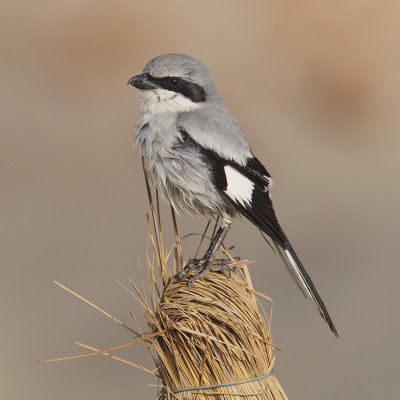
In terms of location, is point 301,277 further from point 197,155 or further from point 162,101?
point 162,101

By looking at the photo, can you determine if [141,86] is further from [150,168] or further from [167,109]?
[150,168]

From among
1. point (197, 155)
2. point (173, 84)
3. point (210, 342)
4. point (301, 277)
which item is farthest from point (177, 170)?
point (210, 342)

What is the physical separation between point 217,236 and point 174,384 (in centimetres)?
67

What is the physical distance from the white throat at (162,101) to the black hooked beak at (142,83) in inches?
1.2

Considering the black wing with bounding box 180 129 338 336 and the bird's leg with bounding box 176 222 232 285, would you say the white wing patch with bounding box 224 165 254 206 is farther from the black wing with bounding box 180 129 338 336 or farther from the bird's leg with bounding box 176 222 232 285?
the bird's leg with bounding box 176 222 232 285

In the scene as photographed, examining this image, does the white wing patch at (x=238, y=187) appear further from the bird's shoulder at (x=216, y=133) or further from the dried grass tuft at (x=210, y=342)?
the dried grass tuft at (x=210, y=342)

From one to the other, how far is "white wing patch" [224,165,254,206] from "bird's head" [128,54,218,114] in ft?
1.06

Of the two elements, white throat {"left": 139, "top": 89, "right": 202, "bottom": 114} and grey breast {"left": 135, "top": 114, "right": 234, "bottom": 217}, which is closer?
grey breast {"left": 135, "top": 114, "right": 234, "bottom": 217}

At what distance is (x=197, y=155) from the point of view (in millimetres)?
2312

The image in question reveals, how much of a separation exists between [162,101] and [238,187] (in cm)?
45

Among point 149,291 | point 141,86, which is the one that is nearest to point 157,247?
point 149,291

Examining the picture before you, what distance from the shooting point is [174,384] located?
182 cm

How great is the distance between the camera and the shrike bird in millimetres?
2293

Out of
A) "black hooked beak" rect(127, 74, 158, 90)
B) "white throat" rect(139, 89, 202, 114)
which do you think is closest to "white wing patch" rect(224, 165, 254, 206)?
"white throat" rect(139, 89, 202, 114)
